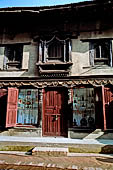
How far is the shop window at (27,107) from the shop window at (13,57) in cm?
153

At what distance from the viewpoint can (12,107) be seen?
24.2 ft

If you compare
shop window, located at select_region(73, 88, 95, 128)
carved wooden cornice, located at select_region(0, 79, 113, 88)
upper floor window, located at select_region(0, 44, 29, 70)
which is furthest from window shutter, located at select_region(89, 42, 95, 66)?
upper floor window, located at select_region(0, 44, 29, 70)

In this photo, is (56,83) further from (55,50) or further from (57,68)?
(55,50)

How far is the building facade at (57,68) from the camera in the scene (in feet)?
24.2

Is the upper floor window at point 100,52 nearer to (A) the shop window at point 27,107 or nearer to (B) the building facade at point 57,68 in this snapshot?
(B) the building facade at point 57,68

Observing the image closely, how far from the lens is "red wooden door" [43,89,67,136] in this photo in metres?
7.36

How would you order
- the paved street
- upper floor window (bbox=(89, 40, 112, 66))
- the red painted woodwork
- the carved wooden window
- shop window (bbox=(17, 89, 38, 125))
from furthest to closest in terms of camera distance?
the carved wooden window < shop window (bbox=(17, 89, 38, 125)) < upper floor window (bbox=(89, 40, 112, 66)) < the red painted woodwork < the paved street

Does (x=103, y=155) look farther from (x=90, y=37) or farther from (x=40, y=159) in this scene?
(x=90, y=37)

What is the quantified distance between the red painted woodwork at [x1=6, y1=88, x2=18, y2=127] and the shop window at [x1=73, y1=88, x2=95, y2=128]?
312 cm

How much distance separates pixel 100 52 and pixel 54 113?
162 inches

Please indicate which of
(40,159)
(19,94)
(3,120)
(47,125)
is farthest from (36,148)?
(19,94)

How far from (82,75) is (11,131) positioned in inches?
185

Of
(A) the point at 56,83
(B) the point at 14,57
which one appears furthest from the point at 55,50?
(B) the point at 14,57

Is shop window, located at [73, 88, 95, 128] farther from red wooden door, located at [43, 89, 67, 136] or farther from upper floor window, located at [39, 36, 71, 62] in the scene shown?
upper floor window, located at [39, 36, 71, 62]
